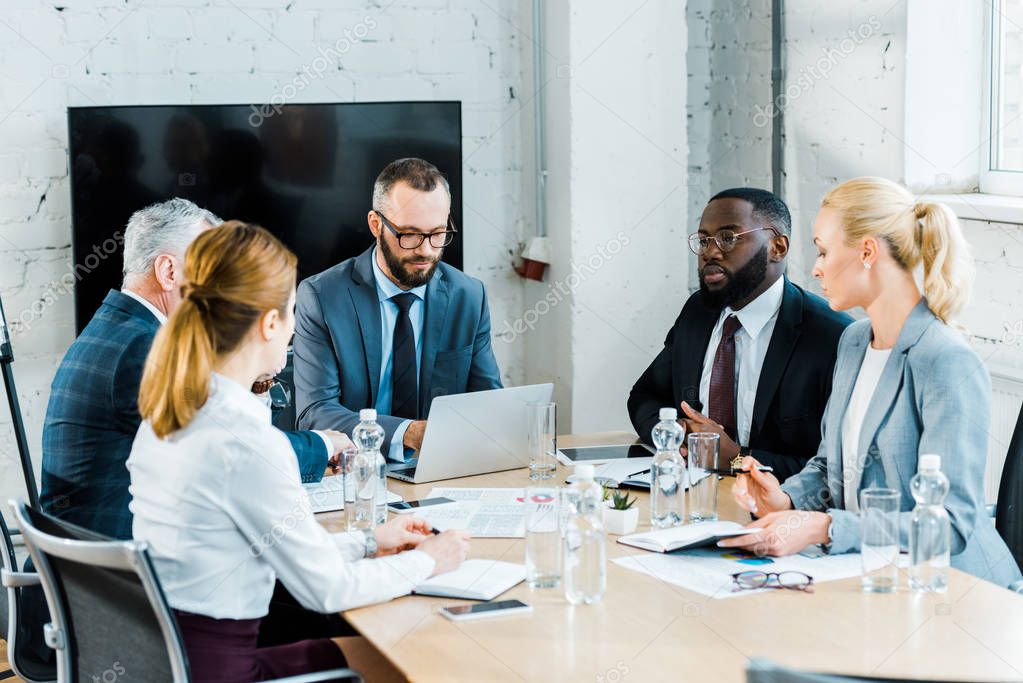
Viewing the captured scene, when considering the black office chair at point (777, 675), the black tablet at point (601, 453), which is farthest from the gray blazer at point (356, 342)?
the black office chair at point (777, 675)

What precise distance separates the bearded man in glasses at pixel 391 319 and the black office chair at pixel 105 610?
115 centimetres

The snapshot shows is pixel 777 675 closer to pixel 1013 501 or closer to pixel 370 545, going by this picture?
pixel 370 545

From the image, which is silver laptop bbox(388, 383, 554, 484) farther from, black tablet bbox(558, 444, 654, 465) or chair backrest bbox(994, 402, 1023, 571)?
chair backrest bbox(994, 402, 1023, 571)

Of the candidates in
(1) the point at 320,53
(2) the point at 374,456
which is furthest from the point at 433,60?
(2) the point at 374,456

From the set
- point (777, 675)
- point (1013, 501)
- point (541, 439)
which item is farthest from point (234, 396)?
point (1013, 501)

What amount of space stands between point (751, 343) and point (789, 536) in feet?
2.94

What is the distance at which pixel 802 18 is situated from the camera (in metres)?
3.77

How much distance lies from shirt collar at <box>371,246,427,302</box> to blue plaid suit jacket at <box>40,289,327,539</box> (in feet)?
2.77

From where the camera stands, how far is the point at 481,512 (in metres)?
2.29

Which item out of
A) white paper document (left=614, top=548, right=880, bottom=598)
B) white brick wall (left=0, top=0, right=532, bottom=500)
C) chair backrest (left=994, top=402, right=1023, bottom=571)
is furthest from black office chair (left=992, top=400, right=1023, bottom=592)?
white brick wall (left=0, top=0, right=532, bottom=500)

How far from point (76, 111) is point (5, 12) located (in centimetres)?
37

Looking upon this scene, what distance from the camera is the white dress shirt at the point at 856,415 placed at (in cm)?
223

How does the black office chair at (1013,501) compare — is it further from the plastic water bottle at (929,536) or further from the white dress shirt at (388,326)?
the white dress shirt at (388,326)

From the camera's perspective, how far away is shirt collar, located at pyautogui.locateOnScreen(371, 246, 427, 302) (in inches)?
120
